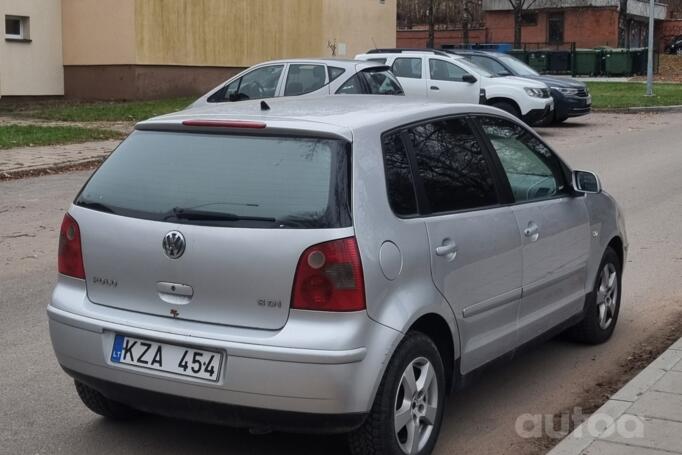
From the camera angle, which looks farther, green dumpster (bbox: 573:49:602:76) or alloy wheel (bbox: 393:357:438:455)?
green dumpster (bbox: 573:49:602:76)

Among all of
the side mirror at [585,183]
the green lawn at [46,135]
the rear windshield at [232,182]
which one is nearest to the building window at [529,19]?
the green lawn at [46,135]

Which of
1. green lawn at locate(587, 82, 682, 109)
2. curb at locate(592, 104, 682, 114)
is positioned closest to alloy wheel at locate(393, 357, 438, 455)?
curb at locate(592, 104, 682, 114)

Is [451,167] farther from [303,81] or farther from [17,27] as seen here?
[17,27]

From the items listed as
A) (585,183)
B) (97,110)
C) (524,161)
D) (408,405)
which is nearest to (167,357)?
(408,405)

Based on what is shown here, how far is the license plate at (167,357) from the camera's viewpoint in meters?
4.09

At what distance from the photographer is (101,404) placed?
4.95 metres

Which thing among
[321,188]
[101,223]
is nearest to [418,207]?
[321,188]

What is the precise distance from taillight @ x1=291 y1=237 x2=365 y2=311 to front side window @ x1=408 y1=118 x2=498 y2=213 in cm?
71

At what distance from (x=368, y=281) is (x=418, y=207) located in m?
0.60

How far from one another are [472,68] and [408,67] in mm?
1445

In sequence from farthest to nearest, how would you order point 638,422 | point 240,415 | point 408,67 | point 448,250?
1. point 408,67
2. point 638,422
3. point 448,250
4. point 240,415

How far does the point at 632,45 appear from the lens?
6981 centimetres

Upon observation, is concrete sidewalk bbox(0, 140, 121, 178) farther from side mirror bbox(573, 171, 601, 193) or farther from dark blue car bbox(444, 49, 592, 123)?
side mirror bbox(573, 171, 601, 193)

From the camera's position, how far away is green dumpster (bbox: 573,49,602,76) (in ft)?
168
